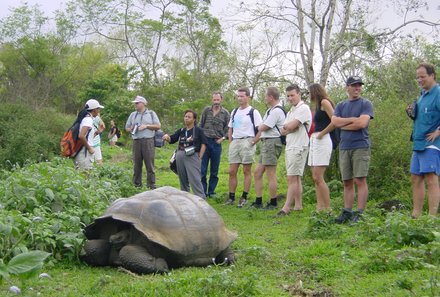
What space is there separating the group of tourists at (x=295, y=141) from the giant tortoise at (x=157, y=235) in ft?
7.35

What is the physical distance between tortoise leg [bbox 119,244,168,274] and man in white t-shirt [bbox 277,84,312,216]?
3960mm

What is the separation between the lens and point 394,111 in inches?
414

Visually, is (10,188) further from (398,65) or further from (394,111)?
(398,65)

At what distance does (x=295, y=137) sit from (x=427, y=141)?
2451 millimetres

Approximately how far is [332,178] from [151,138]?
3.60m

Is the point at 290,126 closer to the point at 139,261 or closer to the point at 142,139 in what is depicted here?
the point at 142,139

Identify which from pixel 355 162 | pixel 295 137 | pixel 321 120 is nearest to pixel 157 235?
pixel 355 162

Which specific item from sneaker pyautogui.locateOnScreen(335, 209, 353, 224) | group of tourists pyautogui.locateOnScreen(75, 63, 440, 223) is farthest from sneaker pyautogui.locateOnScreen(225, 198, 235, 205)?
sneaker pyautogui.locateOnScreen(335, 209, 353, 224)

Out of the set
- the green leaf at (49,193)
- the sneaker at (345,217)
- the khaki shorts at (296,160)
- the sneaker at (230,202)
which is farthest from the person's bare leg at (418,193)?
the green leaf at (49,193)

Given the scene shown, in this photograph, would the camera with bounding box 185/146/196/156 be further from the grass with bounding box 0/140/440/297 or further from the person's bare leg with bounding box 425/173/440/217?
the person's bare leg with bounding box 425/173/440/217

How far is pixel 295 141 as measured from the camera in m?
9.37

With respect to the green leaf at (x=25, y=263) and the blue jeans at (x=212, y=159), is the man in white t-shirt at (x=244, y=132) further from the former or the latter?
the green leaf at (x=25, y=263)

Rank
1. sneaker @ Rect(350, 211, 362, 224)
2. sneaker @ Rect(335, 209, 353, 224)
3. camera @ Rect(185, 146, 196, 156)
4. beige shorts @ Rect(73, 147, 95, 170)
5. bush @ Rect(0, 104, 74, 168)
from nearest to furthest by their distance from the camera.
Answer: sneaker @ Rect(350, 211, 362, 224) → sneaker @ Rect(335, 209, 353, 224) → camera @ Rect(185, 146, 196, 156) → beige shorts @ Rect(73, 147, 95, 170) → bush @ Rect(0, 104, 74, 168)

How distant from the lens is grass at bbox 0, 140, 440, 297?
467 centimetres
